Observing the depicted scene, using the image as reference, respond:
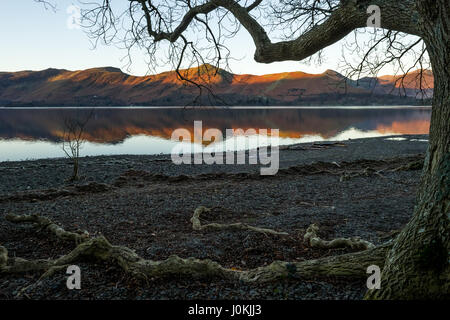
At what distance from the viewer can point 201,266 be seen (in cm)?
368

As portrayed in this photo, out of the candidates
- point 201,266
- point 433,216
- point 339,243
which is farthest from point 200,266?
point 433,216

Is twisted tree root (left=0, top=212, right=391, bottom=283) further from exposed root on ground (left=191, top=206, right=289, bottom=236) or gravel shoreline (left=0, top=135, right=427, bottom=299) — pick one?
exposed root on ground (left=191, top=206, right=289, bottom=236)

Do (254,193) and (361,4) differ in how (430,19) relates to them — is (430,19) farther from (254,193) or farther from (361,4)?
(254,193)

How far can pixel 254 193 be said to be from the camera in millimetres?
9633

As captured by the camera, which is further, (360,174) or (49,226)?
(360,174)

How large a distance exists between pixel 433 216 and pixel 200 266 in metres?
2.38

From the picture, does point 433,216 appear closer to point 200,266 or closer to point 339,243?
point 339,243

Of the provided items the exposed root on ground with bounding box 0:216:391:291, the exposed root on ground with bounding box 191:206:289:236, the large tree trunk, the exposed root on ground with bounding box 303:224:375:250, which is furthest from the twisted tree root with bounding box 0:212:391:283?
the exposed root on ground with bounding box 191:206:289:236

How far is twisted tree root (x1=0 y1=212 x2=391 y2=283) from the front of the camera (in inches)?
133

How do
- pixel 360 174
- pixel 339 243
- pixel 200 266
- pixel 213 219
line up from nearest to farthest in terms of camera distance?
pixel 200 266
pixel 339 243
pixel 213 219
pixel 360 174

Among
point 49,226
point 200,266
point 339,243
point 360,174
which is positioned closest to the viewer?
point 200,266

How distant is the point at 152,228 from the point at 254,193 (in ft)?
13.1

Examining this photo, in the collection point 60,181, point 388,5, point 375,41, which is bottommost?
point 60,181
